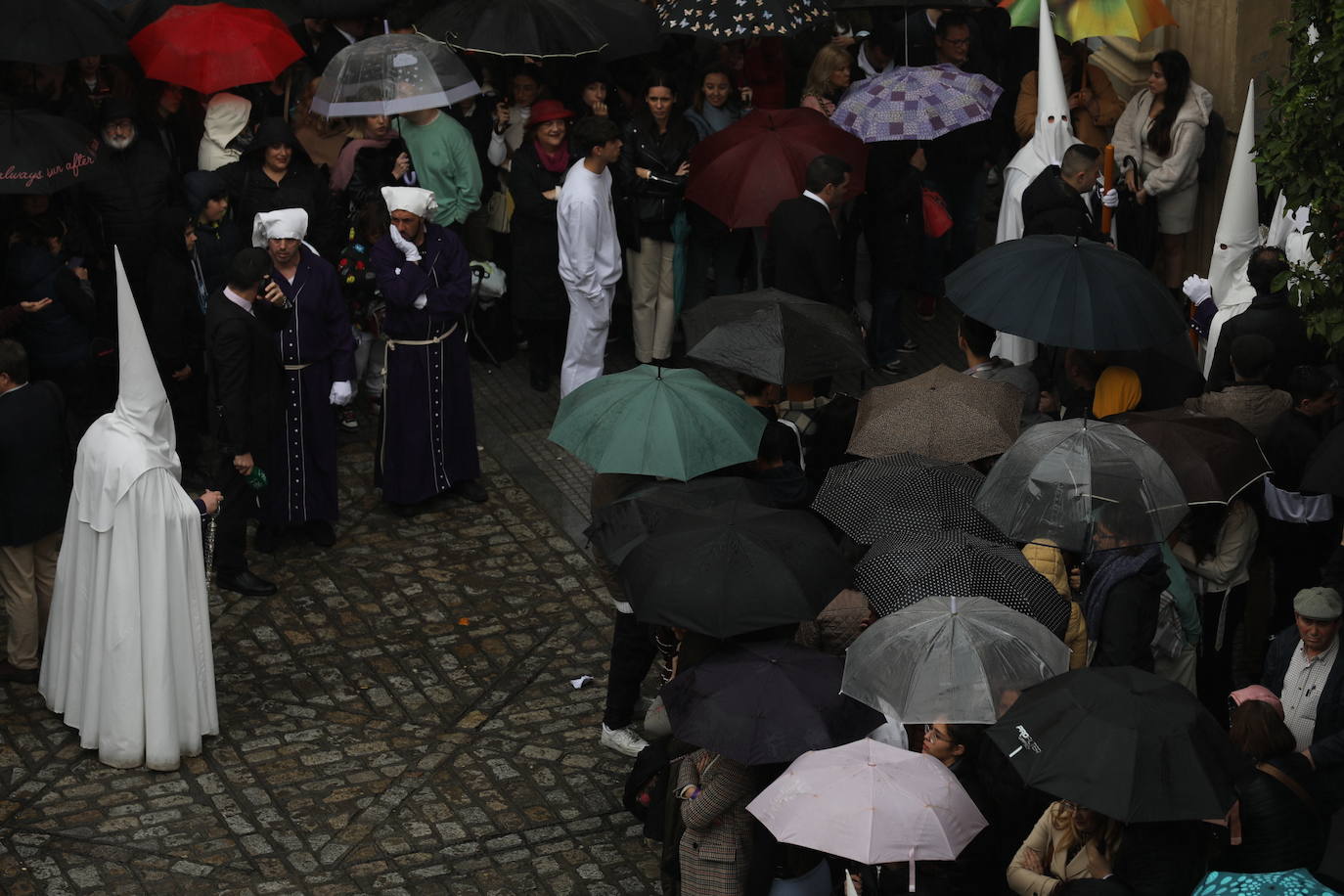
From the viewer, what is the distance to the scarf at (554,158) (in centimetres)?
1310

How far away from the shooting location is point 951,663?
7.48 m

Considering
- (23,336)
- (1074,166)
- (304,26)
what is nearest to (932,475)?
(1074,166)

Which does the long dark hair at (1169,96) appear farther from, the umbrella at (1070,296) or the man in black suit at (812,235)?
the umbrella at (1070,296)

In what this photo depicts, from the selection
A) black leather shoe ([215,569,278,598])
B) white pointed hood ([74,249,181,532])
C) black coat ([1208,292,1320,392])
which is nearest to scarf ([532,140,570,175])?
black leather shoe ([215,569,278,598])

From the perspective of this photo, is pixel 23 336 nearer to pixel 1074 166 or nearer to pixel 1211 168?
pixel 1074 166

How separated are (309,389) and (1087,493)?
16.4 ft

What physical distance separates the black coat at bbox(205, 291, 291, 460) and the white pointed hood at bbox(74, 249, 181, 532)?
130cm

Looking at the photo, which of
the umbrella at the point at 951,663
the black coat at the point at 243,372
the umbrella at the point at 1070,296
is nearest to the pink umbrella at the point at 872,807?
the umbrella at the point at 951,663

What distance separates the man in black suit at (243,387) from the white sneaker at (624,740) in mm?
2557

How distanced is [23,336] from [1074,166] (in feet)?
21.1

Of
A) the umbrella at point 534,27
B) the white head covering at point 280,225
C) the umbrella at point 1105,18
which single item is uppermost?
the umbrella at point 1105,18

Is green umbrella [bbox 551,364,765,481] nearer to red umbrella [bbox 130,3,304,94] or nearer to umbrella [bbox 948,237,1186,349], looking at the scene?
umbrella [bbox 948,237,1186,349]

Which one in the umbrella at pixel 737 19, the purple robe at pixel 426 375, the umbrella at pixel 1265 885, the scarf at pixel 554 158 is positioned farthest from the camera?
the umbrella at pixel 737 19

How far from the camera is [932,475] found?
895 cm
